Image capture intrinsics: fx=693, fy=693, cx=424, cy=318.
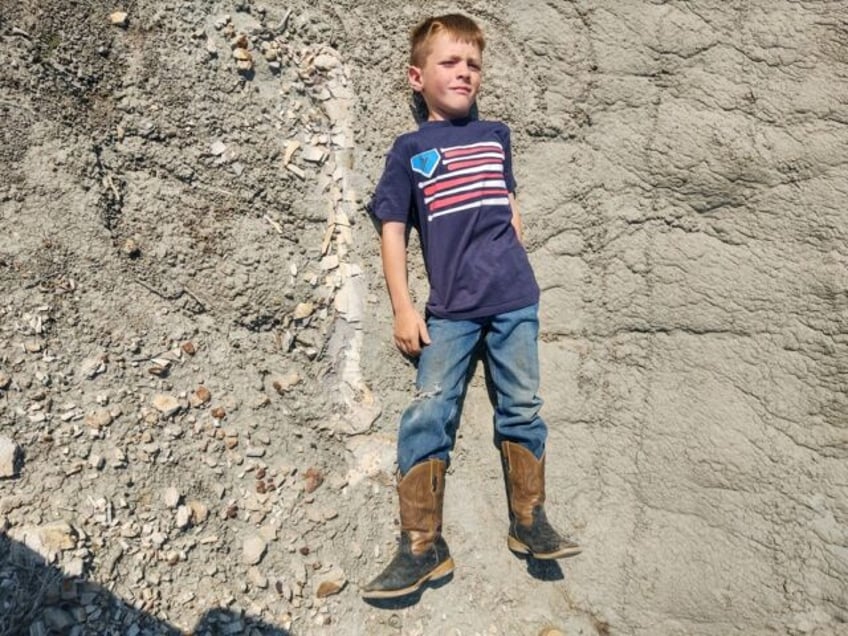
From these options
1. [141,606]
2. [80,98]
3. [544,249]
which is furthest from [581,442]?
[80,98]

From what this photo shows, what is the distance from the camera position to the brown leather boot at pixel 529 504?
2369mm

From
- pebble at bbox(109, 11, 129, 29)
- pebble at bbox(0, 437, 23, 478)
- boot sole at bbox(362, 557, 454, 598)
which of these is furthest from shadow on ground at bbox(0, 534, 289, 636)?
pebble at bbox(109, 11, 129, 29)

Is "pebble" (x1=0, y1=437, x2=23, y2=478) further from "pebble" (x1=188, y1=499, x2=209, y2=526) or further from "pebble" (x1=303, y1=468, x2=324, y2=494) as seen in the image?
"pebble" (x1=303, y1=468, x2=324, y2=494)

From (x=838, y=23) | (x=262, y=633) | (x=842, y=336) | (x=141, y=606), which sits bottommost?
(x=262, y=633)

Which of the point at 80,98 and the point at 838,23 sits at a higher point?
the point at 838,23

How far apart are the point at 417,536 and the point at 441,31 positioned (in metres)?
1.72

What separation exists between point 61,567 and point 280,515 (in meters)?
0.66

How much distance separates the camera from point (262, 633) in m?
2.26

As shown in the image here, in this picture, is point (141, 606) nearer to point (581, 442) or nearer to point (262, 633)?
point (262, 633)

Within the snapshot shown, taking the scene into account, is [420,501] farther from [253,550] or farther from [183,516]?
[183,516]

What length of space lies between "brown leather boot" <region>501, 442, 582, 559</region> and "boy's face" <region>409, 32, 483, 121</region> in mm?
1204

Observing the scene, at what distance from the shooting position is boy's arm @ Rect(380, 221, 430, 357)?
2.39 metres

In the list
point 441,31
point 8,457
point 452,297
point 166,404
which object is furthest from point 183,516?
point 441,31

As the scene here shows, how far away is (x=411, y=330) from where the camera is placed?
2400 mm
